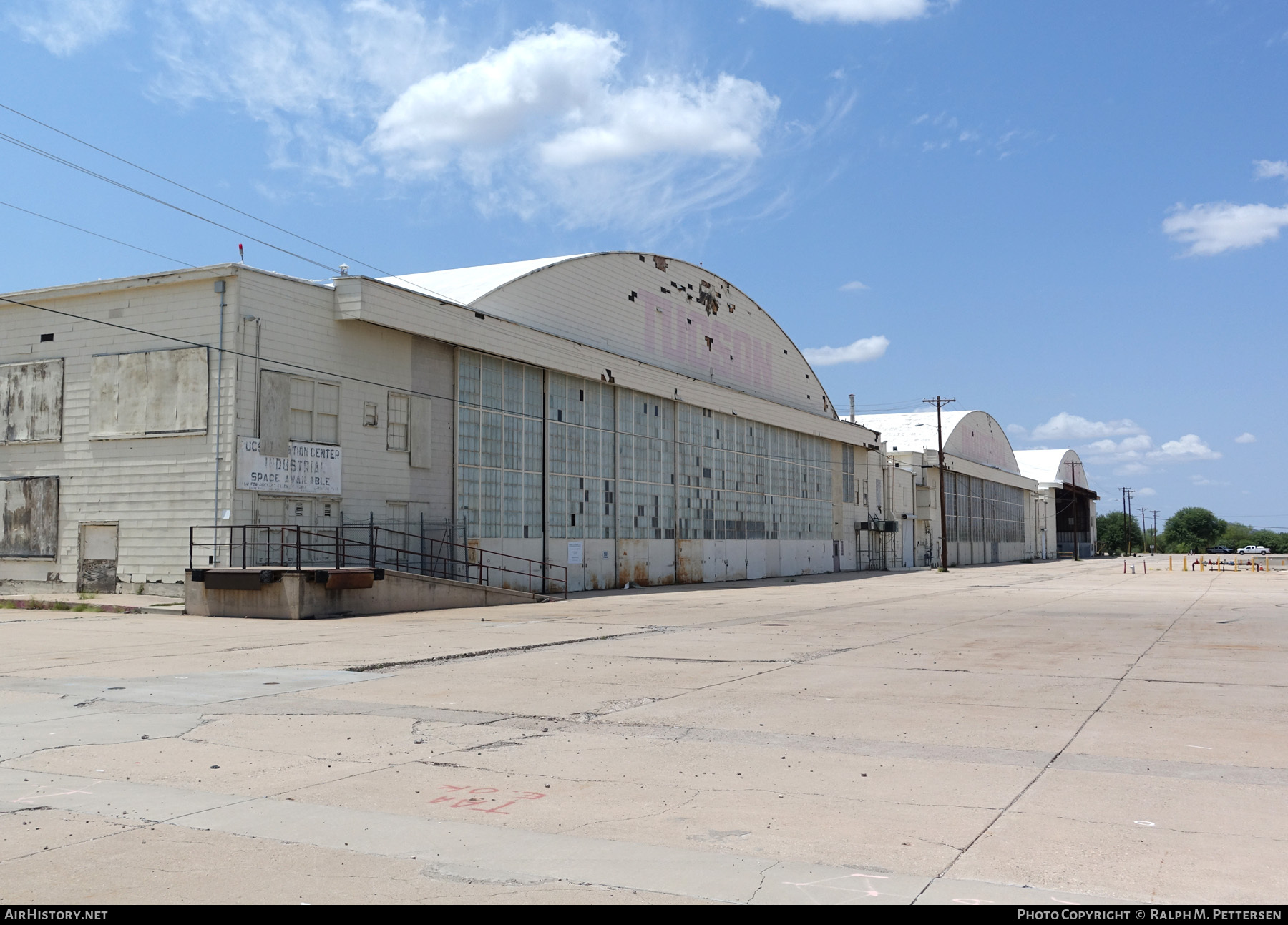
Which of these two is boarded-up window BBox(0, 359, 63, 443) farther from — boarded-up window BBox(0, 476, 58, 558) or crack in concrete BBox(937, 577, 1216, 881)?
crack in concrete BBox(937, 577, 1216, 881)

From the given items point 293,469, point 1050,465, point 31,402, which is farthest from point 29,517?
point 1050,465

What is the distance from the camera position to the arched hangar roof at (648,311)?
38.3 metres

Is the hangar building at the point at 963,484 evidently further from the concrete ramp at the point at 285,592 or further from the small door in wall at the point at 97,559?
the small door in wall at the point at 97,559

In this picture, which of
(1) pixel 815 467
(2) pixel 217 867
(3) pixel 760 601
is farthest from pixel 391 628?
(1) pixel 815 467

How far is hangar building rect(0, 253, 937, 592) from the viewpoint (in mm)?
27688

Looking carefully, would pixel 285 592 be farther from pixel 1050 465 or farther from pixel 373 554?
pixel 1050 465

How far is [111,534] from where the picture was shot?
28.8m

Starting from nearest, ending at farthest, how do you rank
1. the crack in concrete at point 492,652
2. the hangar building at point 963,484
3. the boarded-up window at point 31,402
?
the crack in concrete at point 492,652, the boarded-up window at point 31,402, the hangar building at point 963,484

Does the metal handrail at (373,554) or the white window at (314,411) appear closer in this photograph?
the metal handrail at (373,554)

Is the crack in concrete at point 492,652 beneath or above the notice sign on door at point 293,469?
beneath

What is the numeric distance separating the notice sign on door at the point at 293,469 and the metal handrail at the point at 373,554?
104cm

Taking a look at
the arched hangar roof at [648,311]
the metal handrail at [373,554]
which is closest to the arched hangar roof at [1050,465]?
the arched hangar roof at [648,311]

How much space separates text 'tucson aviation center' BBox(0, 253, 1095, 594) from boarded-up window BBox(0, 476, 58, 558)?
0.22ft

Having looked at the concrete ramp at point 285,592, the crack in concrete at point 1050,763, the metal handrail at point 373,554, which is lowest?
the crack in concrete at point 1050,763
